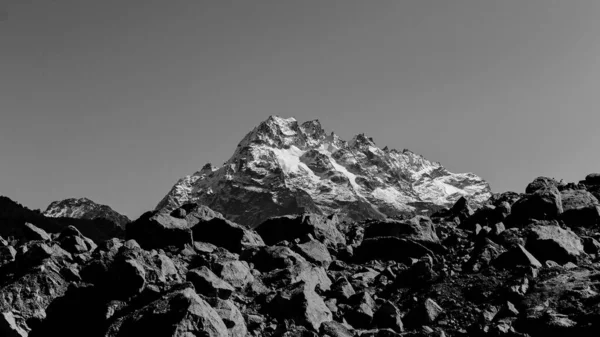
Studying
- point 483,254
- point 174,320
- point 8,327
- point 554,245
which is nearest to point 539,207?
point 554,245

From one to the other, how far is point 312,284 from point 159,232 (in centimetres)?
910

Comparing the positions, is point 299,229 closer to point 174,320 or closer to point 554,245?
point 554,245

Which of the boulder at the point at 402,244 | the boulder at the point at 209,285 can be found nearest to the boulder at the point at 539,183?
the boulder at the point at 402,244

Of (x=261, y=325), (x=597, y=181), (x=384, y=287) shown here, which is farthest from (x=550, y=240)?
(x=597, y=181)

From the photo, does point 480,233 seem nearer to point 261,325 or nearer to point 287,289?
point 287,289

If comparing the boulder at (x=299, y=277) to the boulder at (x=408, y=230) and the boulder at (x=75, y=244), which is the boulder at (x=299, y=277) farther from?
the boulder at (x=75, y=244)

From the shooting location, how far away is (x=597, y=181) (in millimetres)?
33656

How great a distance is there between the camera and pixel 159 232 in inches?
920

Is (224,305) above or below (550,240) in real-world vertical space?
below

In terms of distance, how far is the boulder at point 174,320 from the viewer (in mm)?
12586

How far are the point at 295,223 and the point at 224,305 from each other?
12585 mm

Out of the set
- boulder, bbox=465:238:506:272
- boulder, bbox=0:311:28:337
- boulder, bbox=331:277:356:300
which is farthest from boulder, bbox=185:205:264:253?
boulder, bbox=0:311:28:337

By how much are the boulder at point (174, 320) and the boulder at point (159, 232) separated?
9.19 metres

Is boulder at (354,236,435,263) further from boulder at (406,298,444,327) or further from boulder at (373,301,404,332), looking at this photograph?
boulder at (373,301,404,332)
